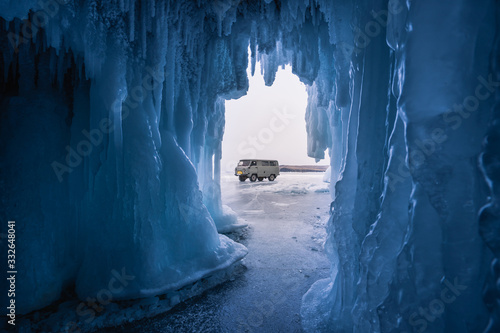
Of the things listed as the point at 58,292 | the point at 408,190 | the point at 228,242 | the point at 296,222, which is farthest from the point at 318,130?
the point at 58,292

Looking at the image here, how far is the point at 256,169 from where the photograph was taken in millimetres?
21766

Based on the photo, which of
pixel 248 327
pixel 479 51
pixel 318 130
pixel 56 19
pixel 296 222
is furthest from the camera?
pixel 318 130

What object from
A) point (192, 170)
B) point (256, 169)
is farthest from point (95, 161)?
point (256, 169)

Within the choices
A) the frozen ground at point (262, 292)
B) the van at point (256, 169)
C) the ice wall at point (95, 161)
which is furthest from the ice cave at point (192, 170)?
the van at point (256, 169)

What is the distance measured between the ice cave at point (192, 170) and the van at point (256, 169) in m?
15.9

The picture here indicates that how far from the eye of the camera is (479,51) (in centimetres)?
136

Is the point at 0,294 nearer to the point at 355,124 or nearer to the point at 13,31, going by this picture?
the point at 13,31

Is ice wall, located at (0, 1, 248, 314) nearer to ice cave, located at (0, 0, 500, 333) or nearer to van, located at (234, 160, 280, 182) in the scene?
ice cave, located at (0, 0, 500, 333)

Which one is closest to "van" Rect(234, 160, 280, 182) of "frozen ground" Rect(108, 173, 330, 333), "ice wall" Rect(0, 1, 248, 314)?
"frozen ground" Rect(108, 173, 330, 333)

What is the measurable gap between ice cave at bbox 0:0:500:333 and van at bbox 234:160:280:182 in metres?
15.9

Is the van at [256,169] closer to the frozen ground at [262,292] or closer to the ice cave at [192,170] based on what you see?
the frozen ground at [262,292]

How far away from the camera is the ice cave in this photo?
137cm

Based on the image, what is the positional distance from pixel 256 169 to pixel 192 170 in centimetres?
1758

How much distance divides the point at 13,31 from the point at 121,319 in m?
4.17
